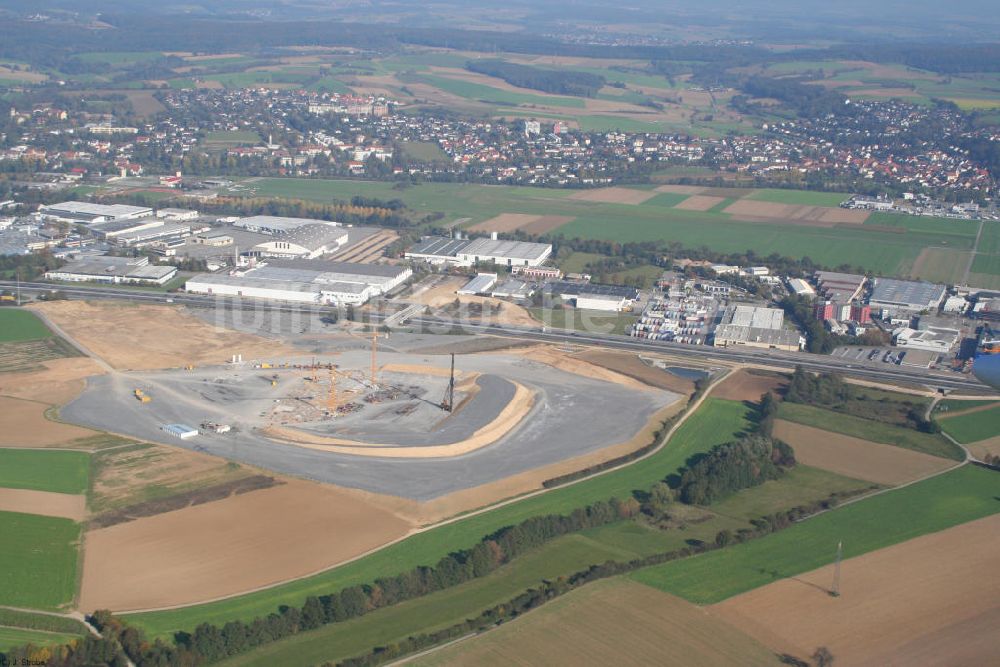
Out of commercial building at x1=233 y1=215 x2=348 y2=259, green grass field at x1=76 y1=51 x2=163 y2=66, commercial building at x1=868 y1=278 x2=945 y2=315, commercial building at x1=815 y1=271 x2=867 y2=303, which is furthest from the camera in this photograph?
green grass field at x1=76 y1=51 x2=163 y2=66

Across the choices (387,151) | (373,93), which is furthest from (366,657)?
(373,93)

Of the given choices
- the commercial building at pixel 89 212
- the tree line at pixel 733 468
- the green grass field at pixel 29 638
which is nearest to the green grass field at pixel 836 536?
the tree line at pixel 733 468

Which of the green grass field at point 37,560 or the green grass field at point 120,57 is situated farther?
the green grass field at point 120,57

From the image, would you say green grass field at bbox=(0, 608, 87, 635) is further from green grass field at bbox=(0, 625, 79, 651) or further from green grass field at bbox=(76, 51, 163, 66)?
green grass field at bbox=(76, 51, 163, 66)

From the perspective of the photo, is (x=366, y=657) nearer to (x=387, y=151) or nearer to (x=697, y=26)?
(x=387, y=151)

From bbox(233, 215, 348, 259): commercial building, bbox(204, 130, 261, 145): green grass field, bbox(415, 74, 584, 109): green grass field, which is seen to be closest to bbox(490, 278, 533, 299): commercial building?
bbox(233, 215, 348, 259): commercial building

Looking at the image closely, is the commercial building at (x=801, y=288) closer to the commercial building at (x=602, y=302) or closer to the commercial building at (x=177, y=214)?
the commercial building at (x=602, y=302)
